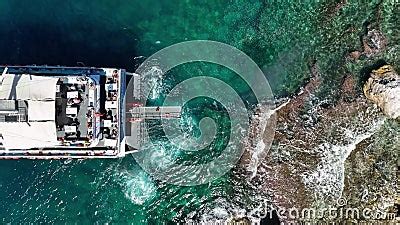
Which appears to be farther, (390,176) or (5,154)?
(390,176)

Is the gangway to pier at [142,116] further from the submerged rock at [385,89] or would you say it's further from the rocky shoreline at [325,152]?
the submerged rock at [385,89]

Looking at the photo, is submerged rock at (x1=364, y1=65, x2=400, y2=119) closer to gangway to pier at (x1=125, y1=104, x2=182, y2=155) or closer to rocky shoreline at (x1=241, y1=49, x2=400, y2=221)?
rocky shoreline at (x1=241, y1=49, x2=400, y2=221)

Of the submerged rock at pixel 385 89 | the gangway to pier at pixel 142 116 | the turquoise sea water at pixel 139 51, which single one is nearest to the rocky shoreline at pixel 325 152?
the submerged rock at pixel 385 89

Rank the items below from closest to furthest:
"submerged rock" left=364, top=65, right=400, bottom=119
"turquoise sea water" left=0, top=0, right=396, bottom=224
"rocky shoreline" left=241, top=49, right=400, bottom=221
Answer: "turquoise sea water" left=0, top=0, right=396, bottom=224
"submerged rock" left=364, top=65, right=400, bottom=119
"rocky shoreline" left=241, top=49, right=400, bottom=221

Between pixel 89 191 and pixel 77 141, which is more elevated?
pixel 77 141

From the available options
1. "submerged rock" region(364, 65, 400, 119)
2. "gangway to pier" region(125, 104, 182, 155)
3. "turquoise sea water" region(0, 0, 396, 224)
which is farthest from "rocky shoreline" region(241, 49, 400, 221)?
"gangway to pier" region(125, 104, 182, 155)

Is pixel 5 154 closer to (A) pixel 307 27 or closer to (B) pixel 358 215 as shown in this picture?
(A) pixel 307 27

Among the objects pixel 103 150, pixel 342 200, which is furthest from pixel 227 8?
pixel 342 200
